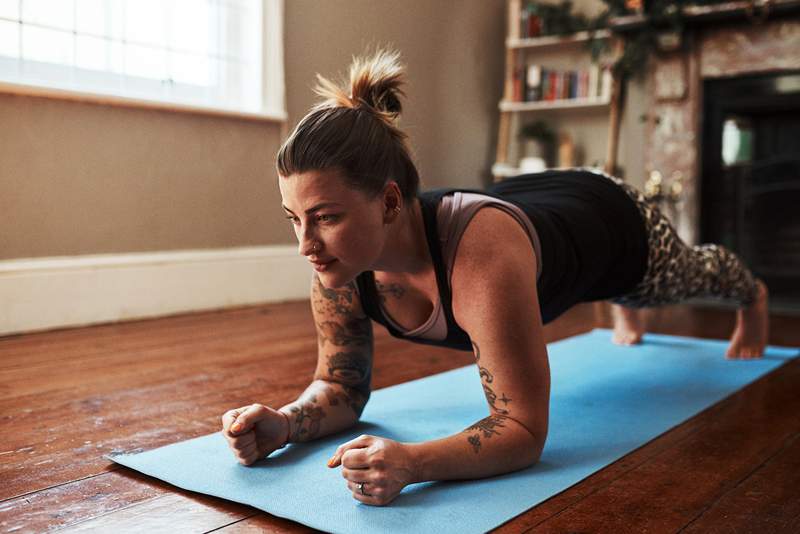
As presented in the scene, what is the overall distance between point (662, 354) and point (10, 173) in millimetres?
2315

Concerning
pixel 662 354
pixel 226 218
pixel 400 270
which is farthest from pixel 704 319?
pixel 400 270

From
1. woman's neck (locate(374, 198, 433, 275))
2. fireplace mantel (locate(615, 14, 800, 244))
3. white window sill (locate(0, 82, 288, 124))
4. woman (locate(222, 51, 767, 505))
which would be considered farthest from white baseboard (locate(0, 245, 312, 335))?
fireplace mantel (locate(615, 14, 800, 244))

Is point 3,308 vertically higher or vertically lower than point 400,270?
lower

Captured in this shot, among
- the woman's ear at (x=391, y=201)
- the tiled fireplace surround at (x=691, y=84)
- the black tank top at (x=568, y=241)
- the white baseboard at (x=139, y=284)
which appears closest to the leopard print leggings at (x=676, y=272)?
the black tank top at (x=568, y=241)

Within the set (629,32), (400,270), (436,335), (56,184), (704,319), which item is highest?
(629,32)

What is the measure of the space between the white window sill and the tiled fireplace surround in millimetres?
2124

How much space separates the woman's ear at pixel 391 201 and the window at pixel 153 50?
6.60 feet

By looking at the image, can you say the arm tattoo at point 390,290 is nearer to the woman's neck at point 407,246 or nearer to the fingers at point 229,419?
the woman's neck at point 407,246

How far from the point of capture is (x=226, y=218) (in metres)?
3.56

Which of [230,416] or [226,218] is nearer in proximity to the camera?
[230,416]

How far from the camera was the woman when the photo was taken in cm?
117

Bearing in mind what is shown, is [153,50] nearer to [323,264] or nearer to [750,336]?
[323,264]

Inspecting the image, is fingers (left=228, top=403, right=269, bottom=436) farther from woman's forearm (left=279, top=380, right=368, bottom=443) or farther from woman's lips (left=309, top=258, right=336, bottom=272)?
woman's lips (left=309, top=258, right=336, bottom=272)

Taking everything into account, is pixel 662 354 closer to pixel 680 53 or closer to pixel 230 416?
pixel 230 416
